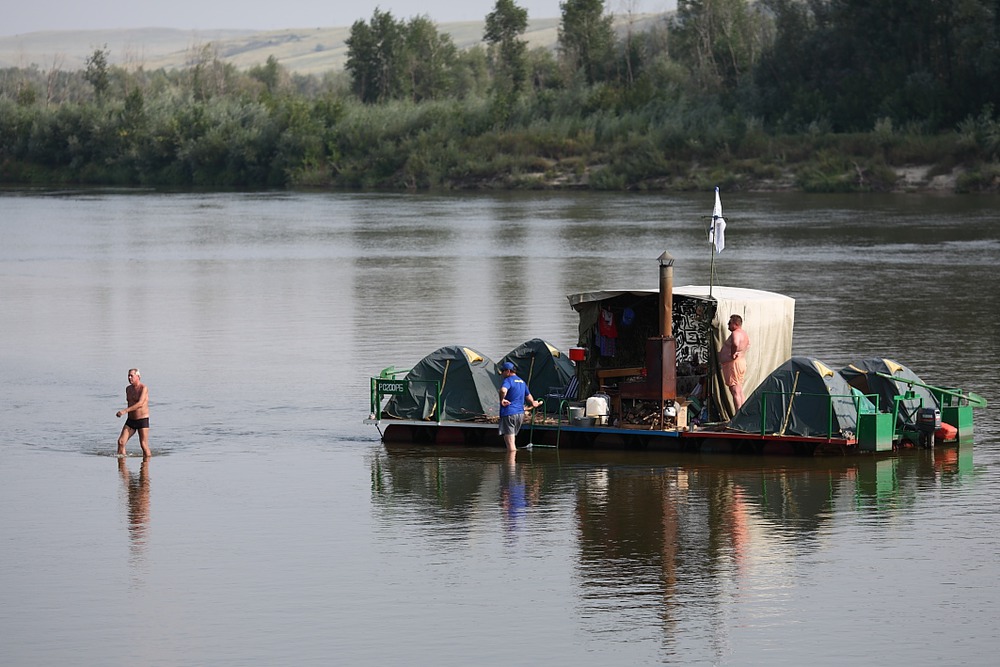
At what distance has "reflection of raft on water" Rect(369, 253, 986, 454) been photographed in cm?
2392

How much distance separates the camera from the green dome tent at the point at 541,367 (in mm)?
26453

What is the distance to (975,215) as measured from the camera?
75.1 m

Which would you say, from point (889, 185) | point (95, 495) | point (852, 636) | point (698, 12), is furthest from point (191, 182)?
point (852, 636)

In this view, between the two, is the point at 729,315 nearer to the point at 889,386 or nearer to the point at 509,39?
the point at 889,386

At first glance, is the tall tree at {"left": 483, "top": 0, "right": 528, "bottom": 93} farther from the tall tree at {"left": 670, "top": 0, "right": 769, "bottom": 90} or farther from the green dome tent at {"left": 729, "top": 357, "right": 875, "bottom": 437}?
the green dome tent at {"left": 729, "top": 357, "right": 875, "bottom": 437}

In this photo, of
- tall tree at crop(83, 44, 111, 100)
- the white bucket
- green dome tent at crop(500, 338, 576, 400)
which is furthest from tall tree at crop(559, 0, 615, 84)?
the white bucket

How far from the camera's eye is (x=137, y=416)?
25328 millimetres

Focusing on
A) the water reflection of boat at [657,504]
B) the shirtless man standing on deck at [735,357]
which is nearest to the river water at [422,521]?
the water reflection of boat at [657,504]

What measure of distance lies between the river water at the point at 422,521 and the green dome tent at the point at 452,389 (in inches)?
31.8

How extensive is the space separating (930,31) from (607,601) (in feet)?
292

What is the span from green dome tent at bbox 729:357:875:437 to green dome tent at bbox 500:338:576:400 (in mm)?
3535

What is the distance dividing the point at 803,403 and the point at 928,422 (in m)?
2.12

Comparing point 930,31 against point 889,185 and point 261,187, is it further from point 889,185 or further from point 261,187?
point 261,187

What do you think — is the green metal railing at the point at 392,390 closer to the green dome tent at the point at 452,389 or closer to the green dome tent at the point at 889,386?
the green dome tent at the point at 452,389
